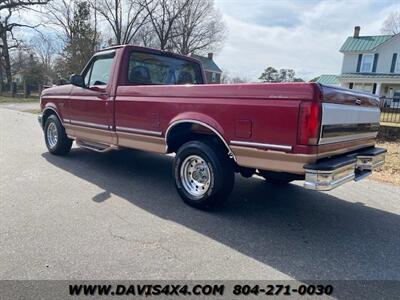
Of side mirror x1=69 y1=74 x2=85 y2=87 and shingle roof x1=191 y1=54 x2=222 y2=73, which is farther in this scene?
shingle roof x1=191 y1=54 x2=222 y2=73

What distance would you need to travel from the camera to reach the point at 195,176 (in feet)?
14.6

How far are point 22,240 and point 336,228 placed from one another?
3.48 m

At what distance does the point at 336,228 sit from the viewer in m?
3.94

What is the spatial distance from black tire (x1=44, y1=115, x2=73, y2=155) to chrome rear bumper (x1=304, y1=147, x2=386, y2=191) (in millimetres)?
5437

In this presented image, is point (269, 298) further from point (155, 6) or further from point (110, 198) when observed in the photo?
point (155, 6)

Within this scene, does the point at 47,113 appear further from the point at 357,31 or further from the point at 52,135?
the point at 357,31

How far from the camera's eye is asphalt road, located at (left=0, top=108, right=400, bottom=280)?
2.95 metres

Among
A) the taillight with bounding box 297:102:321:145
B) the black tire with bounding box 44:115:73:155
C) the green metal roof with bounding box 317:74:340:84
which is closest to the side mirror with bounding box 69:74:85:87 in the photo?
the black tire with bounding box 44:115:73:155

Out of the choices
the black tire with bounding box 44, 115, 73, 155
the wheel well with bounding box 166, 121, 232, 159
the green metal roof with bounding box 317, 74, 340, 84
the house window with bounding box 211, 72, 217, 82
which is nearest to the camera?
the wheel well with bounding box 166, 121, 232, 159

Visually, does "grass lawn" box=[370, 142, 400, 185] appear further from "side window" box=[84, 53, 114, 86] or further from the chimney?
the chimney

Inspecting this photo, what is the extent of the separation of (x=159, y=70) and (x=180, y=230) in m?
3.17

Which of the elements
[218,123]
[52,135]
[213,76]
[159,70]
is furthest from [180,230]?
[213,76]

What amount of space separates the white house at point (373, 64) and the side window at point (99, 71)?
30344 mm

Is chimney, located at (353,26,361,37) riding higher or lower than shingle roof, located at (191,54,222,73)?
higher
